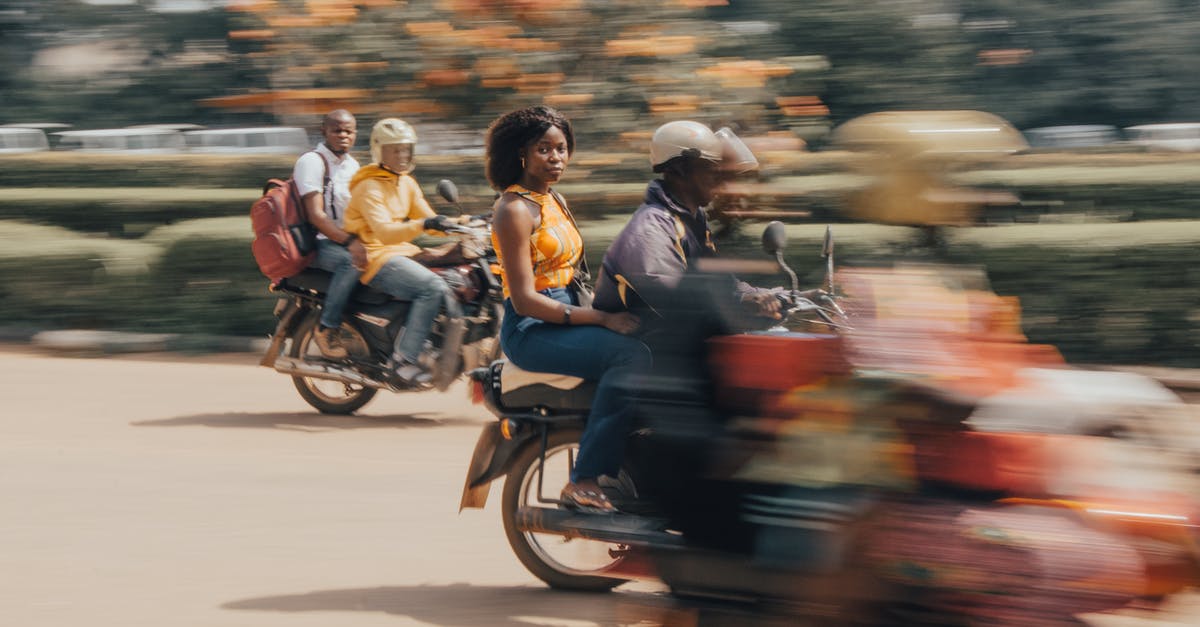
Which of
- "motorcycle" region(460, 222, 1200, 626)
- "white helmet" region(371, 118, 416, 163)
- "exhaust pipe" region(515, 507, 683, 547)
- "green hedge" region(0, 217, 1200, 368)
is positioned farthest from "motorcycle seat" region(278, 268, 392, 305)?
"motorcycle" region(460, 222, 1200, 626)

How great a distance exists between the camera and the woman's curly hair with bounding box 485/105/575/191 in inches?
215

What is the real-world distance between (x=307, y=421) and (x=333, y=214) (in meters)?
1.23

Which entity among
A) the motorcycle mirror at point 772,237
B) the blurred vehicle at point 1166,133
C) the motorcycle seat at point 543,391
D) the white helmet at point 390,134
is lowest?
the blurred vehicle at point 1166,133

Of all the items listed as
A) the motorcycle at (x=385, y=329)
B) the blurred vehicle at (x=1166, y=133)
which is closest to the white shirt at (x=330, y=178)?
the motorcycle at (x=385, y=329)

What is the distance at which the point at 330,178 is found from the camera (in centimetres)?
912

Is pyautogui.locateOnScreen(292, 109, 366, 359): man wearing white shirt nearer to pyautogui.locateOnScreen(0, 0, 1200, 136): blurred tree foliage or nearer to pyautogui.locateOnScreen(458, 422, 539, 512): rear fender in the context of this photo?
pyautogui.locateOnScreen(0, 0, 1200, 136): blurred tree foliage

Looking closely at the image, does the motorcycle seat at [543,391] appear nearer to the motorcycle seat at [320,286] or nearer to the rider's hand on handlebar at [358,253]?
the rider's hand on handlebar at [358,253]

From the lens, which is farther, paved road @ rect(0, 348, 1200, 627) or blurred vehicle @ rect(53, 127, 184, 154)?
blurred vehicle @ rect(53, 127, 184, 154)

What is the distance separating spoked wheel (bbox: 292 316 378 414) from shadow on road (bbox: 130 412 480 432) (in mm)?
85

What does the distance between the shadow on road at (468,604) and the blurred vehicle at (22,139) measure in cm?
3931

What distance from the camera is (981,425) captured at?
Answer: 358 cm

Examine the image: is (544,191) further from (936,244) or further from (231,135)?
(231,135)

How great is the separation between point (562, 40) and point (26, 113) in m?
37.9

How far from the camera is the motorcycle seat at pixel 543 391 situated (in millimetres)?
5168
